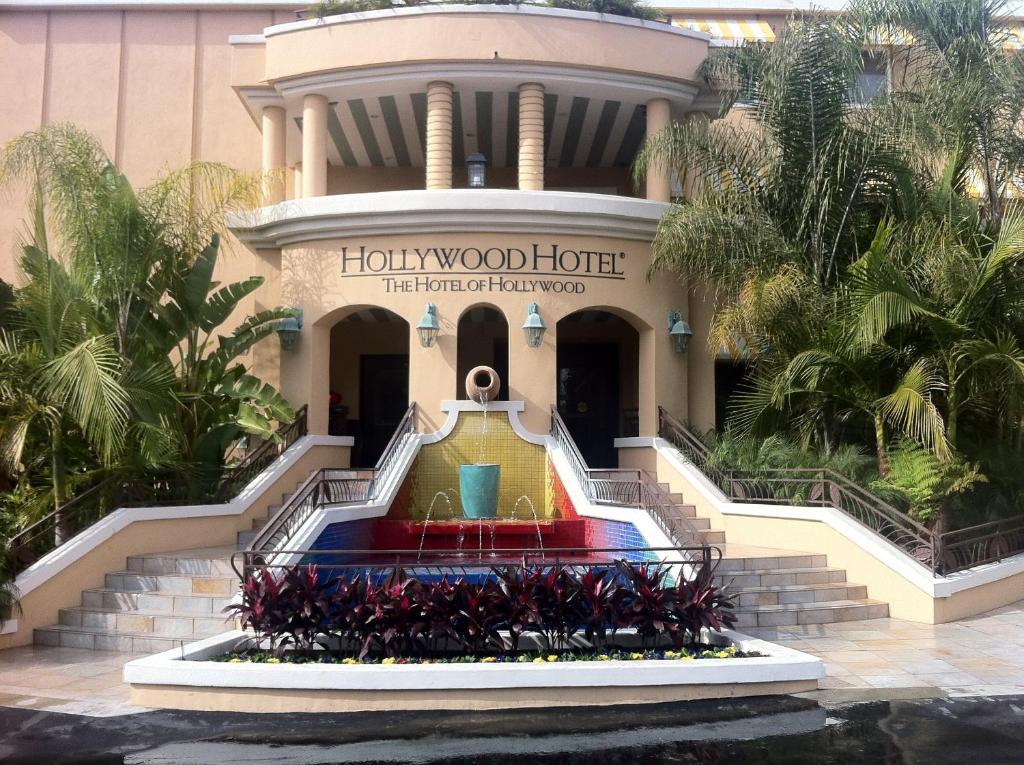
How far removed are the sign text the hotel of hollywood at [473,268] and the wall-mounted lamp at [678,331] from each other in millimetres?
1775

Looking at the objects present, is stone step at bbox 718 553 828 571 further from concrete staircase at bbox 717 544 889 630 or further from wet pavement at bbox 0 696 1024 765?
wet pavement at bbox 0 696 1024 765

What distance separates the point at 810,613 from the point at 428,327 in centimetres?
760

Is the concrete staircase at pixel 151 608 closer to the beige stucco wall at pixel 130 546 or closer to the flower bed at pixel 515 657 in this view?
the beige stucco wall at pixel 130 546

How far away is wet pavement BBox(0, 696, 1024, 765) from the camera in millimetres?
6387

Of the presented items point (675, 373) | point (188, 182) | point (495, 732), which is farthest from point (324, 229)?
point (495, 732)

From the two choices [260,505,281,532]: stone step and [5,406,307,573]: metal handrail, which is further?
[260,505,281,532]: stone step

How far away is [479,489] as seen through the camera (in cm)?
1430

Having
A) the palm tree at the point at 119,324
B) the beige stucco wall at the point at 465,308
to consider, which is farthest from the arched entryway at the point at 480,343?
the palm tree at the point at 119,324

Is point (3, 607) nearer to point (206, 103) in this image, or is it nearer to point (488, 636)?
point (488, 636)

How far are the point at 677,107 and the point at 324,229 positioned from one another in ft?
22.8

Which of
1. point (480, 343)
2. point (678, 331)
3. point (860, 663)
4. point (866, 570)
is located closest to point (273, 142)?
point (480, 343)

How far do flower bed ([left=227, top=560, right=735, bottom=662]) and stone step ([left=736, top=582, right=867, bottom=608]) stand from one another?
2.39 m

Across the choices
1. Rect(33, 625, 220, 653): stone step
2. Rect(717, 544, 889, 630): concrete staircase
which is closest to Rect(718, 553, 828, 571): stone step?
Rect(717, 544, 889, 630): concrete staircase

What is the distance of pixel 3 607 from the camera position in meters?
9.91
